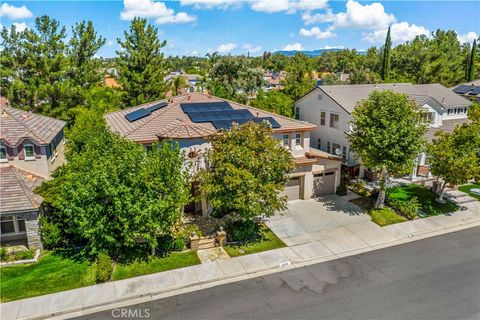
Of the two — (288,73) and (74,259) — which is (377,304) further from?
(288,73)

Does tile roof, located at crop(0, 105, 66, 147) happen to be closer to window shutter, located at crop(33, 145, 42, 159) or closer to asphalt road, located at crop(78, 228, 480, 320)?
window shutter, located at crop(33, 145, 42, 159)

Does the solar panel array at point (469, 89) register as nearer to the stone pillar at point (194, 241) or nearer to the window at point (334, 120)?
the window at point (334, 120)

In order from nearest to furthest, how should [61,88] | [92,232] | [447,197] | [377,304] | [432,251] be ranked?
[377,304] → [92,232] → [432,251] → [447,197] → [61,88]

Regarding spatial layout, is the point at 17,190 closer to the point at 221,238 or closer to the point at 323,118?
the point at 221,238

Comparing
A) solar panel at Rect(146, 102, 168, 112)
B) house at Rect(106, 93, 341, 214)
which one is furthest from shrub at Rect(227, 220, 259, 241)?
solar panel at Rect(146, 102, 168, 112)

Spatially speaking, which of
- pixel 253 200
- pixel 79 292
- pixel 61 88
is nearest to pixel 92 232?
pixel 79 292
